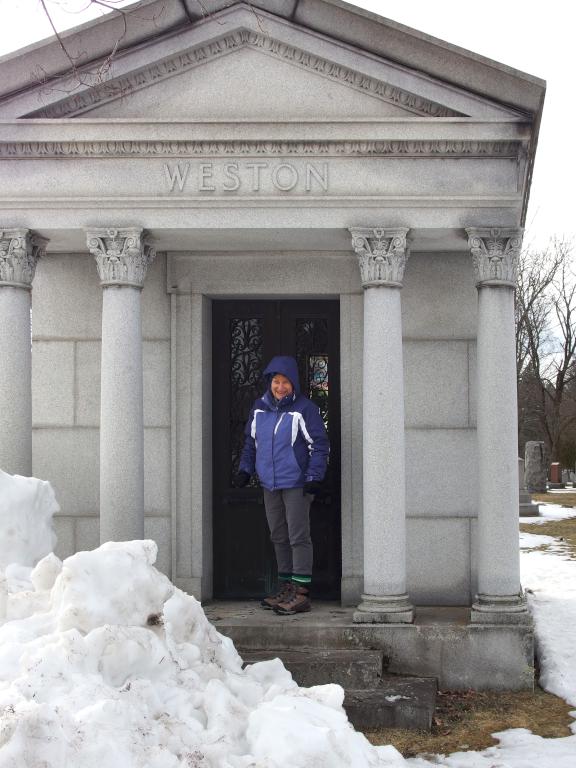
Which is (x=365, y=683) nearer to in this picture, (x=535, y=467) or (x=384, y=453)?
(x=384, y=453)

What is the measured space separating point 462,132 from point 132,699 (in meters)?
4.65

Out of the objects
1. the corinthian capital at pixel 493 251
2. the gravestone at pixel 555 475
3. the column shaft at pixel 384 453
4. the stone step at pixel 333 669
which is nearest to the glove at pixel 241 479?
the column shaft at pixel 384 453

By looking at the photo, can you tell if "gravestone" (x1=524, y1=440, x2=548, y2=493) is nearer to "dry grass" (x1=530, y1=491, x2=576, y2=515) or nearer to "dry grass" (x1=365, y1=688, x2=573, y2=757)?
"dry grass" (x1=530, y1=491, x2=576, y2=515)

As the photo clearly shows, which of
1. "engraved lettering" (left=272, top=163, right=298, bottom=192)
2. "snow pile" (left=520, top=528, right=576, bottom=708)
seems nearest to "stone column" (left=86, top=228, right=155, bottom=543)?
"engraved lettering" (left=272, top=163, right=298, bottom=192)

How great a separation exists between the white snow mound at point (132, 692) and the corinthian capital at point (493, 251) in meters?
3.42

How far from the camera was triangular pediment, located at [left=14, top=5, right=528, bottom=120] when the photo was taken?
716 cm

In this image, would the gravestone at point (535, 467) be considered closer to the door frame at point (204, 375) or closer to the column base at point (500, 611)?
the door frame at point (204, 375)

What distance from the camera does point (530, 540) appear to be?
52.0 ft

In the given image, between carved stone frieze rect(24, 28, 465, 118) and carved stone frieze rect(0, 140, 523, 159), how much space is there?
0.27m

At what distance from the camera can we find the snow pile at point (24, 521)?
235 inches

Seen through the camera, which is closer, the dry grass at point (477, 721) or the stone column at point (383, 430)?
the dry grass at point (477, 721)

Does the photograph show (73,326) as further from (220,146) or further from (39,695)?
(39,695)

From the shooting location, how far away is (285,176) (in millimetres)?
7191

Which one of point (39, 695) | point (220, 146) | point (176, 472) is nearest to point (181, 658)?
point (39, 695)
